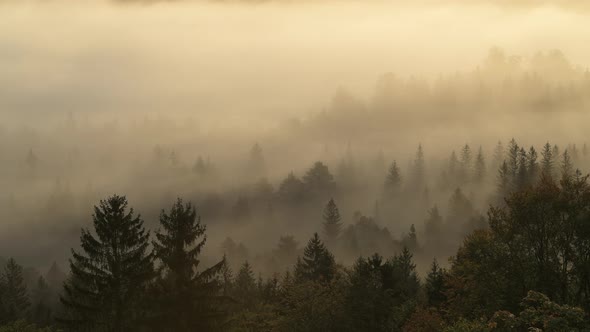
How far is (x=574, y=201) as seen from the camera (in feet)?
175

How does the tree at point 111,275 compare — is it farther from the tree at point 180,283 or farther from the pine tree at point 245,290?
the pine tree at point 245,290

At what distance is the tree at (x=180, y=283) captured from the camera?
55094 millimetres

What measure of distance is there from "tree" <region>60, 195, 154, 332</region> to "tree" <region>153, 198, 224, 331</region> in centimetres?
161

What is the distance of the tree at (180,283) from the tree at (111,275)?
161cm

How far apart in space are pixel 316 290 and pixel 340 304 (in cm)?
403

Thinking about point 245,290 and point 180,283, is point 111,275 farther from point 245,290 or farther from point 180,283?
point 245,290

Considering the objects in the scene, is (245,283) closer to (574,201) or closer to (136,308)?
(136,308)

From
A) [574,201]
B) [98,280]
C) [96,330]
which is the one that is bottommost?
[96,330]

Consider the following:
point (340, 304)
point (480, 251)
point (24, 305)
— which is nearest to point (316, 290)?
point (340, 304)

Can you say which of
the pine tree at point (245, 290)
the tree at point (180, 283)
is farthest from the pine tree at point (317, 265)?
the tree at point (180, 283)

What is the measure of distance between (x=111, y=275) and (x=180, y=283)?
539 cm

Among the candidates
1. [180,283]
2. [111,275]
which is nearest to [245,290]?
[180,283]

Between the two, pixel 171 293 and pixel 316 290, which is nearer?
pixel 171 293

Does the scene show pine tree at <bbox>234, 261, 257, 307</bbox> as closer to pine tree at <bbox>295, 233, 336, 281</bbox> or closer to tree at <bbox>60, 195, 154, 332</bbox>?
pine tree at <bbox>295, 233, 336, 281</bbox>
